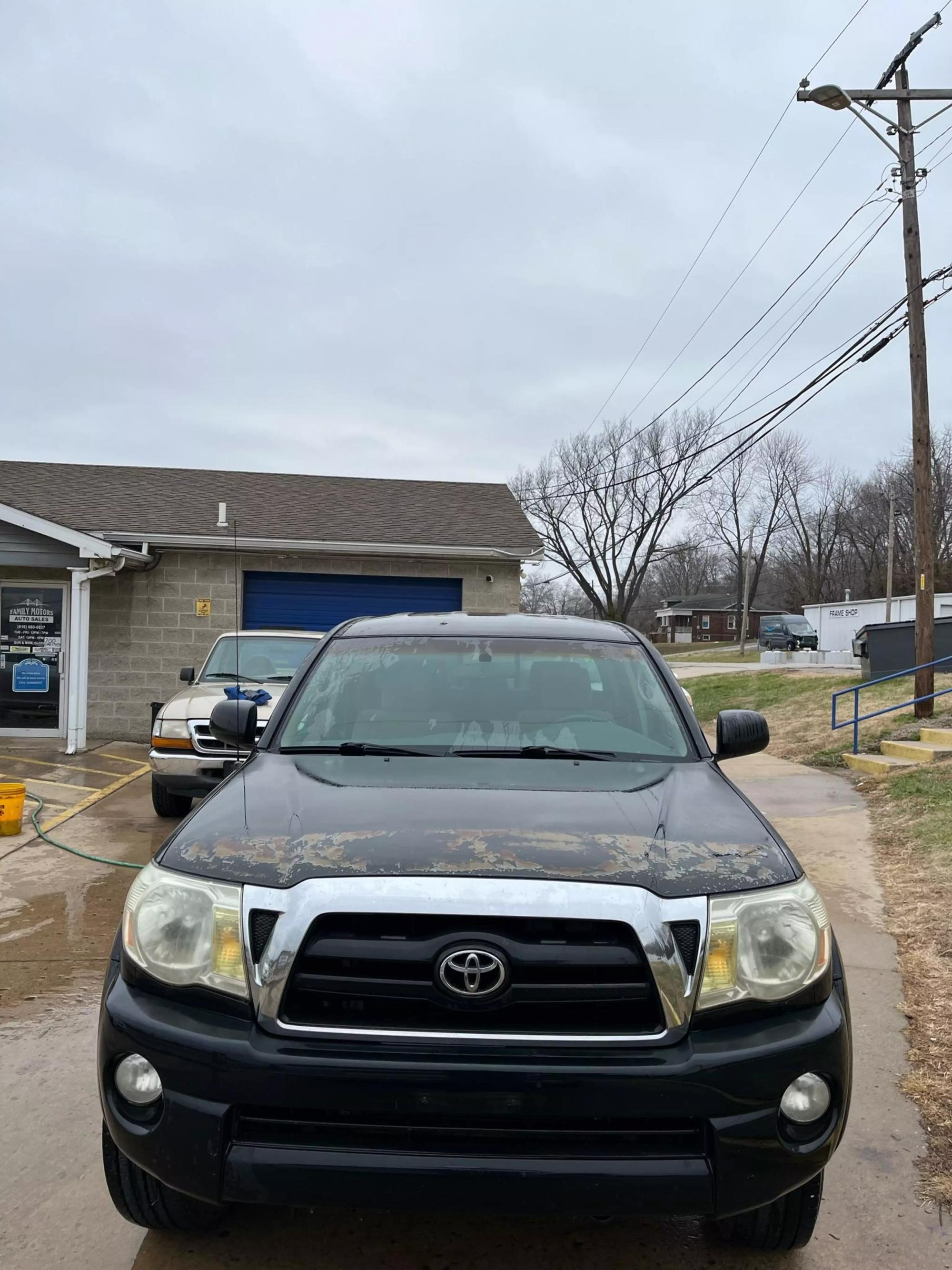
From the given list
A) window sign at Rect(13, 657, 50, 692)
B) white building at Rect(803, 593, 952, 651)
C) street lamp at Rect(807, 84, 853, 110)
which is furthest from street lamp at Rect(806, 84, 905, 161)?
white building at Rect(803, 593, 952, 651)

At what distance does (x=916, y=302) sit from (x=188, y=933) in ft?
42.7

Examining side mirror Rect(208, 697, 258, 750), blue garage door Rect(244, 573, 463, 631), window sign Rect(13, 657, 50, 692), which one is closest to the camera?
side mirror Rect(208, 697, 258, 750)

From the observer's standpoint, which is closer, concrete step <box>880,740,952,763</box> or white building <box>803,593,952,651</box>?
concrete step <box>880,740,952,763</box>

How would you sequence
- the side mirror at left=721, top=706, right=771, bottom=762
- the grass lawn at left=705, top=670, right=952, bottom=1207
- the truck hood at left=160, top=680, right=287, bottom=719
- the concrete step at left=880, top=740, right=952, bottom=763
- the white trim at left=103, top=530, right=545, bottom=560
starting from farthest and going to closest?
the white trim at left=103, top=530, right=545, bottom=560
the concrete step at left=880, top=740, right=952, bottom=763
the truck hood at left=160, top=680, right=287, bottom=719
the side mirror at left=721, top=706, right=771, bottom=762
the grass lawn at left=705, top=670, right=952, bottom=1207

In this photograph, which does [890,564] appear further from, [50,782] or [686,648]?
[50,782]

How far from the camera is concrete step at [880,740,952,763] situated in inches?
405

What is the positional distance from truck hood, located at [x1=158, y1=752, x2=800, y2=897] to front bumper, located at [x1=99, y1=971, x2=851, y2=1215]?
36cm

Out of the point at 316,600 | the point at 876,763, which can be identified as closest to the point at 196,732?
the point at 316,600

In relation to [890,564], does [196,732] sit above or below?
below

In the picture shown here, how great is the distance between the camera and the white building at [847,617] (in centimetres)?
3984

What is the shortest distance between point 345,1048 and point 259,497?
13879 millimetres

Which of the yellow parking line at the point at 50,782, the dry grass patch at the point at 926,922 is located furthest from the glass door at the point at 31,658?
the dry grass patch at the point at 926,922

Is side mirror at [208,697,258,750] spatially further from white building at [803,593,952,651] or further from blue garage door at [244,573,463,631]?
white building at [803,593,952,651]

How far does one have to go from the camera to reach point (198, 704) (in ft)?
24.3
